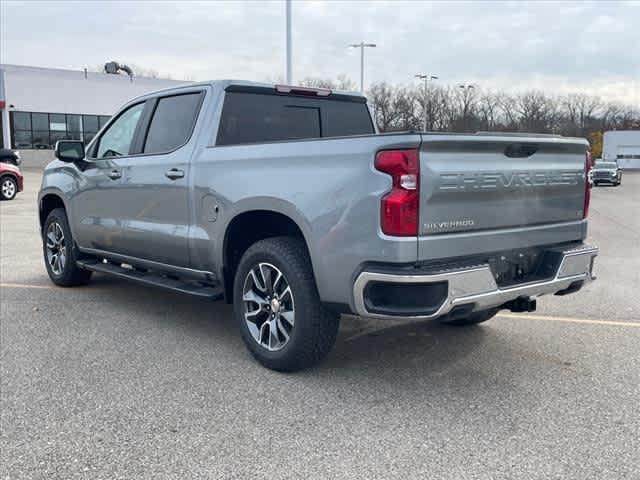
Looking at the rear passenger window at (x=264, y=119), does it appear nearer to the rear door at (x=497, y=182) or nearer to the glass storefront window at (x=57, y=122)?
the rear door at (x=497, y=182)

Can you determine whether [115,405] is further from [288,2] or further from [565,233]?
[288,2]

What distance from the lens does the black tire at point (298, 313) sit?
4.04 metres

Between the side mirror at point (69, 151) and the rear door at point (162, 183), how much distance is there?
788mm

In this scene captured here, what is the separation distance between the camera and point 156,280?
5391 mm

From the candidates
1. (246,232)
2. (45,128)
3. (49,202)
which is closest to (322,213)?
(246,232)

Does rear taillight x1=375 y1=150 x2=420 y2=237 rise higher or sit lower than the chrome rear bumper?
higher

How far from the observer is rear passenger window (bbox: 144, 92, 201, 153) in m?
5.17

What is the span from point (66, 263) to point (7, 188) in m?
13.9

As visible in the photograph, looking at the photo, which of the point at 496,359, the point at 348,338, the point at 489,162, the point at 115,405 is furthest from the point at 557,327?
the point at 115,405

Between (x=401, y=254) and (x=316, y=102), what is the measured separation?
2464 millimetres

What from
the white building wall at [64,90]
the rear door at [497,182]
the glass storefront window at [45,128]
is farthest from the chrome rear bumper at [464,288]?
the glass storefront window at [45,128]

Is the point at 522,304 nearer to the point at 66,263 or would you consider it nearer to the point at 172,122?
the point at 172,122

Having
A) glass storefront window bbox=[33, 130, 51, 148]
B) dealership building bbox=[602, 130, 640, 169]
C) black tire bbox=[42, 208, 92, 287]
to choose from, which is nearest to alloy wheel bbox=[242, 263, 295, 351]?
black tire bbox=[42, 208, 92, 287]

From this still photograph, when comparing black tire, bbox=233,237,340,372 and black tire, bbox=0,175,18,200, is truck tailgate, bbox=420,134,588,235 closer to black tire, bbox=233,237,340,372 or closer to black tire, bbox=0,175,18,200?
black tire, bbox=233,237,340,372
